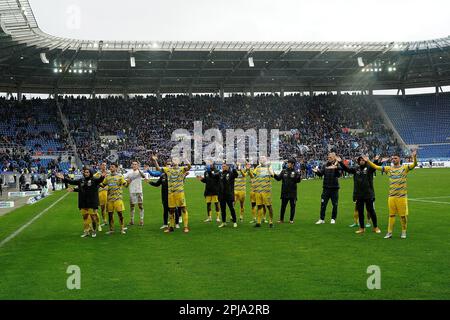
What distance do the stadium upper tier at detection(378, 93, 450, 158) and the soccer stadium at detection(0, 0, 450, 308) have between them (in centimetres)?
23

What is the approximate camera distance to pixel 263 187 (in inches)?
623

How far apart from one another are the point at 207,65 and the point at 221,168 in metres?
38.8

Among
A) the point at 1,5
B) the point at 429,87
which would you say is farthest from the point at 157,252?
the point at 429,87

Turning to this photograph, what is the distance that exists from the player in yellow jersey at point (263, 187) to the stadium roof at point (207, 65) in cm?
2990

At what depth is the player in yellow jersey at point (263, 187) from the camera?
15703 millimetres

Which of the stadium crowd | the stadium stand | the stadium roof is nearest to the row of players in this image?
the stadium roof

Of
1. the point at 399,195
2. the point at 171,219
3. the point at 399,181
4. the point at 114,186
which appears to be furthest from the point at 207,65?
the point at 399,195

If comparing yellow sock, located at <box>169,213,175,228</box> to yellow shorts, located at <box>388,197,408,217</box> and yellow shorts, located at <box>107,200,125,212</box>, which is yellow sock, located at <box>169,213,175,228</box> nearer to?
yellow shorts, located at <box>107,200,125,212</box>

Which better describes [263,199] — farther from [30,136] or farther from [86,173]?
[30,136]

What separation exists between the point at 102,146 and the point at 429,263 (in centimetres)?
4841

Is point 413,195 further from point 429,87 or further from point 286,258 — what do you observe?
point 429,87

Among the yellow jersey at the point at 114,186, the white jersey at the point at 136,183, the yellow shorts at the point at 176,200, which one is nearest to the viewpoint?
the yellow shorts at the point at 176,200

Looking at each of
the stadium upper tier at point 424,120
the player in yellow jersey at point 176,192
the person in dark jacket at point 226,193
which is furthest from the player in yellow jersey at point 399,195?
the stadium upper tier at point 424,120

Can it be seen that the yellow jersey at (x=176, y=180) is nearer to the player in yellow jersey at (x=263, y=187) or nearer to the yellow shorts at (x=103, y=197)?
the player in yellow jersey at (x=263, y=187)
